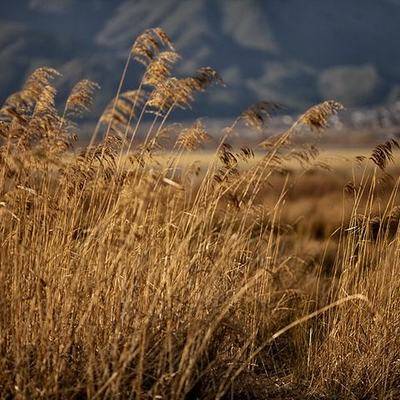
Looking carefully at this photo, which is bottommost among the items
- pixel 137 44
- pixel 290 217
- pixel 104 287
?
pixel 290 217

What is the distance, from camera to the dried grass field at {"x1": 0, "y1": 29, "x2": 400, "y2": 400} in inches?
175

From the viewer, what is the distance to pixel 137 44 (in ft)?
17.5

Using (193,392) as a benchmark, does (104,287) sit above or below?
above

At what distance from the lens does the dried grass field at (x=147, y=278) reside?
4.44 metres

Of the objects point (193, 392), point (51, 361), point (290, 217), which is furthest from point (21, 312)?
point (290, 217)

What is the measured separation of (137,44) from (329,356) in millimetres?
2177

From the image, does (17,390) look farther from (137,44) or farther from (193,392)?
(137,44)

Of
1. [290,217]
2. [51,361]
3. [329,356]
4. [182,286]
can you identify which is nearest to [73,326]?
[51,361]

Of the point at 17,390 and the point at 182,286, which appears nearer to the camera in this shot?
the point at 17,390

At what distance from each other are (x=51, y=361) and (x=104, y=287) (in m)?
0.52

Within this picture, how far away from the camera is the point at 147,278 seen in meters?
4.67

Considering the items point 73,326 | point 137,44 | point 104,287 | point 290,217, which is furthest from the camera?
point 290,217

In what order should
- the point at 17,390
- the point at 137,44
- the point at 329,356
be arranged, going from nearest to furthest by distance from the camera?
1. the point at 17,390
2. the point at 137,44
3. the point at 329,356

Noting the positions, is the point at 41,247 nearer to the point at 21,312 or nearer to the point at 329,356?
the point at 21,312
